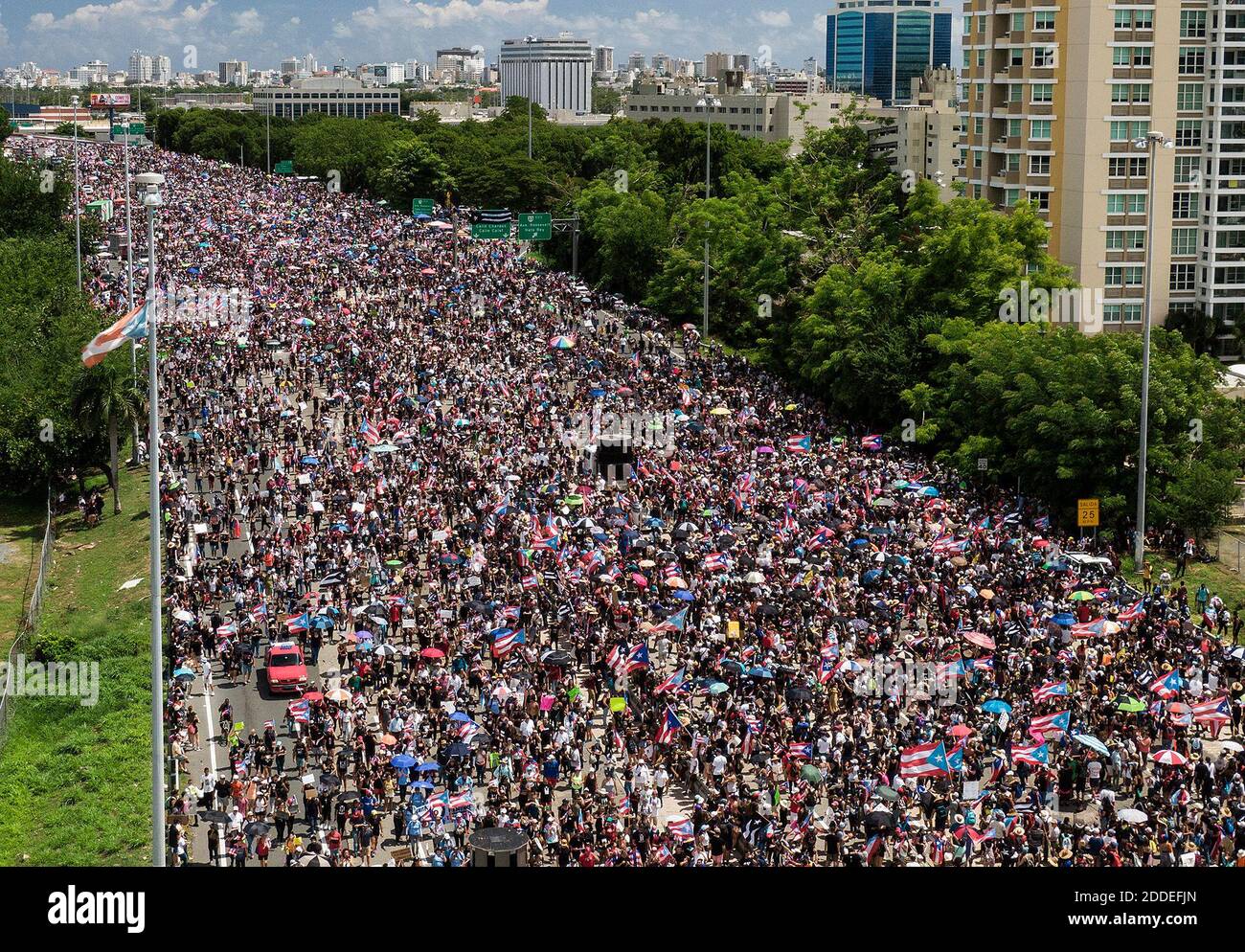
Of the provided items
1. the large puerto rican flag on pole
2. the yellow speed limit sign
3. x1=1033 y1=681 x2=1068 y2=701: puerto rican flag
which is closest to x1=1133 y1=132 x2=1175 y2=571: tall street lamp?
the yellow speed limit sign

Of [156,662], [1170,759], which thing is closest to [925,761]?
[1170,759]

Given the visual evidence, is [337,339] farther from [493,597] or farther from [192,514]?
[493,597]

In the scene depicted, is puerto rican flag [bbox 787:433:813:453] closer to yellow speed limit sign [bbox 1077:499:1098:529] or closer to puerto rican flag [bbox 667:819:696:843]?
yellow speed limit sign [bbox 1077:499:1098:529]

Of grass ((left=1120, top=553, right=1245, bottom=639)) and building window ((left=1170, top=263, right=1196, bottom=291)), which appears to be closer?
grass ((left=1120, top=553, right=1245, bottom=639))

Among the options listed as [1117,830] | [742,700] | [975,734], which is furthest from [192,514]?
[1117,830]

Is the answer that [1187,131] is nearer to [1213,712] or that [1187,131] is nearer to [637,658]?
[1213,712]

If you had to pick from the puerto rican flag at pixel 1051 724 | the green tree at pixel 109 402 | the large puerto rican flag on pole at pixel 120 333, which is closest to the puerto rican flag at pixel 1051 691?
the puerto rican flag at pixel 1051 724
